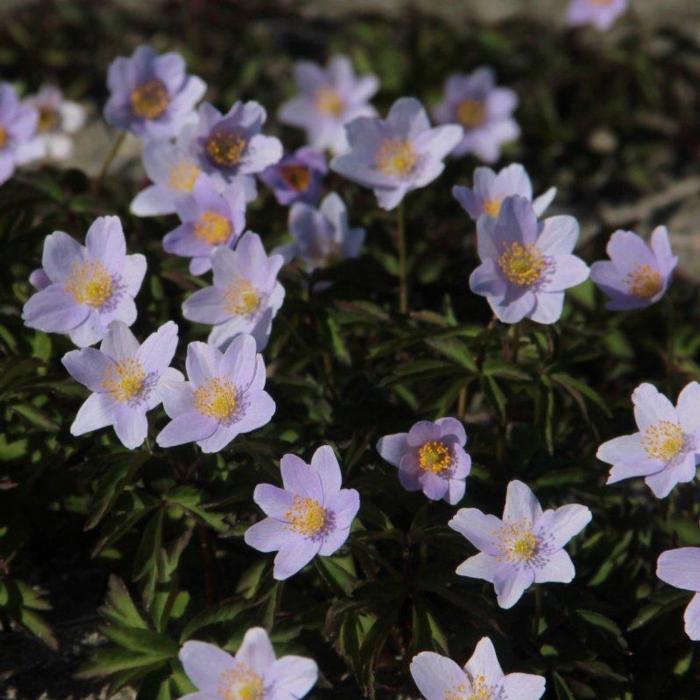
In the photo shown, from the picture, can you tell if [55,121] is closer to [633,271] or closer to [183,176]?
[183,176]

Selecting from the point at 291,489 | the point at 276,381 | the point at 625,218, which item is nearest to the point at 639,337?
the point at 625,218

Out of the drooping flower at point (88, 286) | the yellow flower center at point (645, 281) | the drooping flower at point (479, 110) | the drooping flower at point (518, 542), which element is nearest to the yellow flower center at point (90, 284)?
the drooping flower at point (88, 286)

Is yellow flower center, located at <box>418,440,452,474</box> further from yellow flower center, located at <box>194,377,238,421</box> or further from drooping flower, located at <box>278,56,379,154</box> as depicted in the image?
drooping flower, located at <box>278,56,379,154</box>

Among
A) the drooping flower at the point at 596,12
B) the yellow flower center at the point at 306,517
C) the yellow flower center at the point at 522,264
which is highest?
the yellow flower center at the point at 522,264

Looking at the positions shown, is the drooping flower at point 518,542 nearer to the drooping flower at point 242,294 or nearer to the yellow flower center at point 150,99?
the drooping flower at point 242,294

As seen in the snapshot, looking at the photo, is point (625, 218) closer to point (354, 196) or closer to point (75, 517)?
point (354, 196)

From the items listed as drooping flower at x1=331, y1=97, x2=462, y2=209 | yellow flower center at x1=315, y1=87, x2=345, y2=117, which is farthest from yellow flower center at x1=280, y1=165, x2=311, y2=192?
yellow flower center at x1=315, y1=87, x2=345, y2=117
